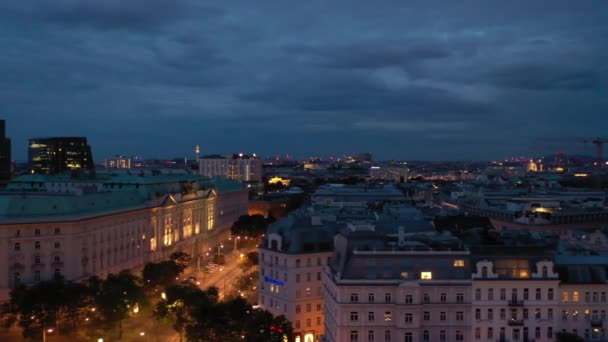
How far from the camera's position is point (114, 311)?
7206cm

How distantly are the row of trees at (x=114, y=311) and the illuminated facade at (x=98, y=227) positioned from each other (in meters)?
12.5

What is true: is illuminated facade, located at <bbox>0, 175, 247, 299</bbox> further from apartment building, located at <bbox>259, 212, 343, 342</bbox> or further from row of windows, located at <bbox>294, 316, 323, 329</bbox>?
row of windows, located at <bbox>294, 316, 323, 329</bbox>

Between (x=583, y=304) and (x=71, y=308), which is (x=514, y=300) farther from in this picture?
(x=71, y=308)

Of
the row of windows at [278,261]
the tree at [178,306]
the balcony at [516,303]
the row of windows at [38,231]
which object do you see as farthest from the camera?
the row of windows at [38,231]

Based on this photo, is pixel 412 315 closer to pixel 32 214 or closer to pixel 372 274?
pixel 372 274

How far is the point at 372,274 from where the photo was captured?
6150 centimetres

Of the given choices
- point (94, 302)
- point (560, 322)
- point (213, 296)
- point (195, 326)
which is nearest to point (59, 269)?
point (94, 302)

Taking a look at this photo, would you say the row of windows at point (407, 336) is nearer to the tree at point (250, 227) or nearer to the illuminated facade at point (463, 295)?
the illuminated facade at point (463, 295)

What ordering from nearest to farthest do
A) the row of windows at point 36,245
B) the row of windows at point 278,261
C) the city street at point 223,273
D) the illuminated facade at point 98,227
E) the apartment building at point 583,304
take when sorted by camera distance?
1. the apartment building at point 583,304
2. the row of windows at point 278,261
3. the row of windows at point 36,245
4. the illuminated facade at point 98,227
5. the city street at point 223,273

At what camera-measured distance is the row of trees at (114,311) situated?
62.6 m

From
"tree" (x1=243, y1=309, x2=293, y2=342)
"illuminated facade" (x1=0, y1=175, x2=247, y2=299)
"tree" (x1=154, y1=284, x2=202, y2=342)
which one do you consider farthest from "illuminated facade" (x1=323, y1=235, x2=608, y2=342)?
"illuminated facade" (x1=0, y1=175, x2=247, y2=299)

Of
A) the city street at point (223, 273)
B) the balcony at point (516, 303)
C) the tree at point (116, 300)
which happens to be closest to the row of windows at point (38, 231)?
the tree at point (116, 300)

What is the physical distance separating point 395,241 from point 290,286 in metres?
14.3


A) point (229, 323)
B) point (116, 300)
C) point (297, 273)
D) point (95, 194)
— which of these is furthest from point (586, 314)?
point (95, 194)
